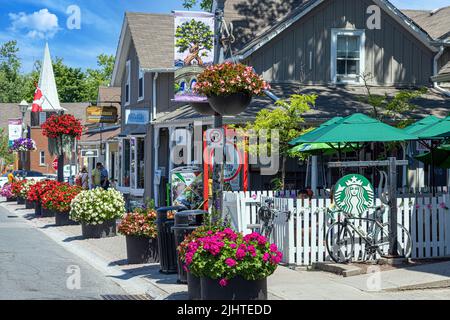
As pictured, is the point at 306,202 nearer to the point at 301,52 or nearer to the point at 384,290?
the point at 384,290

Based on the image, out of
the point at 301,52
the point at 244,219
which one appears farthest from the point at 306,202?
the point at 301,52

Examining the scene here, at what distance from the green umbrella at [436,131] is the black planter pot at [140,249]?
17.5 ft

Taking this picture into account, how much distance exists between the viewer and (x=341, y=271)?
1088cm

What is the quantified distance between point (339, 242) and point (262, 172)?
26.6 ft

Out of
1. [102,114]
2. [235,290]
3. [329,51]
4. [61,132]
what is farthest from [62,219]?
[235,290]

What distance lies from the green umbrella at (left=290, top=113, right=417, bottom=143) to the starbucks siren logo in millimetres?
790

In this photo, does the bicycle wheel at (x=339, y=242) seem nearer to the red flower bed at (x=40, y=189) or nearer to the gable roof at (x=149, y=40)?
the red flower bed at (x=40, y=189)

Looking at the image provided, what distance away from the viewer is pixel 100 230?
1725 centimetres

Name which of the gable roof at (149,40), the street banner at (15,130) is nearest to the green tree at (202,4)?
the gable roof at (149,40)

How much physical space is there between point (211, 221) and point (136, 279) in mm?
2132

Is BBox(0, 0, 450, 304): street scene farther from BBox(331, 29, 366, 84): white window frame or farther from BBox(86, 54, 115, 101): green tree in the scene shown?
BBox(86, 54, 115, 101): green tree

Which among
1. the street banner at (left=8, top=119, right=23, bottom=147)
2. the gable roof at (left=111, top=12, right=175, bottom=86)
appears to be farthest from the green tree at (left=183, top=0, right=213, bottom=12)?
the street banner at (left=8, top=119, right=23, bottom=147)

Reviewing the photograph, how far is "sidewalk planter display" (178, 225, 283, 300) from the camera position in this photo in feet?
27.2
